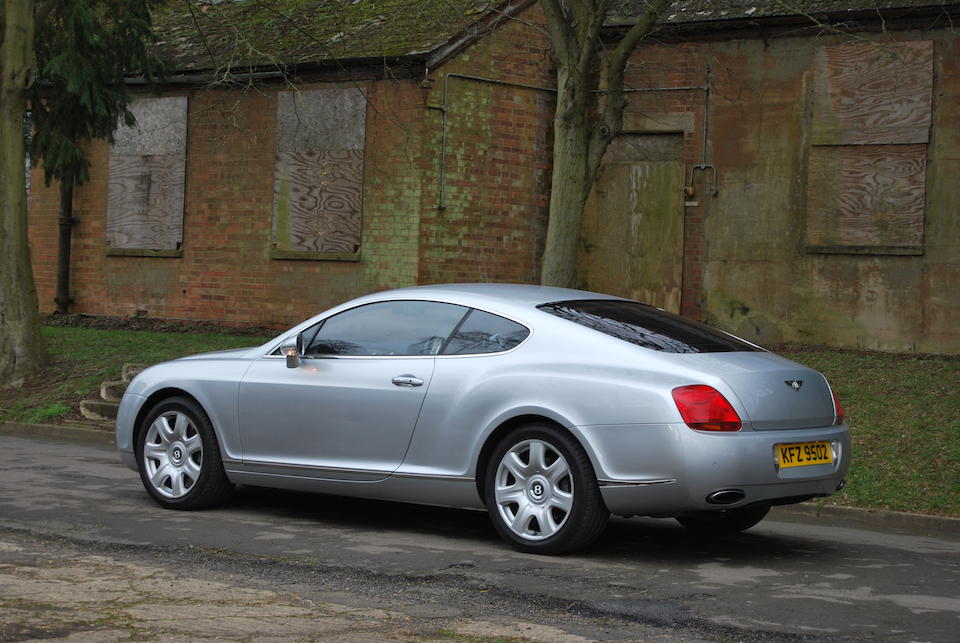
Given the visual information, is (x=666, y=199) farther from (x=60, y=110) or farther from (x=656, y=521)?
(x=656, y=521)

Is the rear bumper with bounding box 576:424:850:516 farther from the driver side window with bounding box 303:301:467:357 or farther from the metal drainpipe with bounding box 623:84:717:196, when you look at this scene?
the metal drainpipe with bounding box 623:84:717:196

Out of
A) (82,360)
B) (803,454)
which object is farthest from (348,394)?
(82,360)

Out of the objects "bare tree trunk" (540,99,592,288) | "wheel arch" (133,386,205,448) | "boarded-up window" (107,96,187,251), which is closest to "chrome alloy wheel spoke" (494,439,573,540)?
"wheel arch" (133,386,205,448)

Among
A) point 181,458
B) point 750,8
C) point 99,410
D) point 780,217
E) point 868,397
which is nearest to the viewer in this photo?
point 181,458

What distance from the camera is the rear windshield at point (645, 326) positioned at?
7.03 metres

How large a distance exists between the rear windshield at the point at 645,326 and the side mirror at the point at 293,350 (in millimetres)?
1624

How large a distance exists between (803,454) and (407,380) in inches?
89.2

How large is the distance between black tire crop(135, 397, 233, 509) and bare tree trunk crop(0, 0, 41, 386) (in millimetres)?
7547

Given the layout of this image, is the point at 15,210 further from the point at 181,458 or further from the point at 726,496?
the point at 726,496

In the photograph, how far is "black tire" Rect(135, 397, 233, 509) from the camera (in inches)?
320

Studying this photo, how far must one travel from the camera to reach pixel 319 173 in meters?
19.4

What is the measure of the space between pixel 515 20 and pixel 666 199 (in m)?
3.48

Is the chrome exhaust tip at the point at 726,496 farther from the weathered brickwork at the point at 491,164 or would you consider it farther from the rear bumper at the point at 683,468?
the weathered brickwork at the point at 491,164

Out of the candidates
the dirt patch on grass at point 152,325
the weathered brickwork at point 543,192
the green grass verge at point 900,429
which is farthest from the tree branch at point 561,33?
the dirt patch on grass at point 152,325
